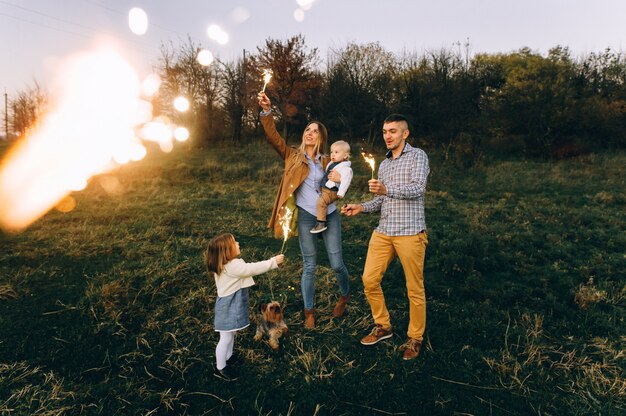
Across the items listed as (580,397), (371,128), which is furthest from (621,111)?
(580,397)

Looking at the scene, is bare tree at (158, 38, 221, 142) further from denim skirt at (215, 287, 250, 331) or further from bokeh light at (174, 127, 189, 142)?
denim skirt at (215, 287, 250, 331)

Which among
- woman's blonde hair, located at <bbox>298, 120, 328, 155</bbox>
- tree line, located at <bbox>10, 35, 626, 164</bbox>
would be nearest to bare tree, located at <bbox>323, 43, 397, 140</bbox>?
tree line, located at <bbox>10, 35, 626, 164</bbox>

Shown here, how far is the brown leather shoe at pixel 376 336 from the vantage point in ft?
14.1

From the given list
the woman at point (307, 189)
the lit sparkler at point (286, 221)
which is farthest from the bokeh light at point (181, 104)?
the lit sparkler at point (286, 221)

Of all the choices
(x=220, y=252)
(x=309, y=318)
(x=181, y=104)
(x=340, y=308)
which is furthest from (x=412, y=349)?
(x=181, y=104)

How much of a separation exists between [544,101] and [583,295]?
65.7 feet

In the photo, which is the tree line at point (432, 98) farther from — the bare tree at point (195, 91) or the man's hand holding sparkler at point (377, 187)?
the man's hand holding sparkler at point (377, 187)

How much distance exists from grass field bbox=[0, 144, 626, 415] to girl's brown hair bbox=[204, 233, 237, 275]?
1.15 metres

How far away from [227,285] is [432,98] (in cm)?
2456

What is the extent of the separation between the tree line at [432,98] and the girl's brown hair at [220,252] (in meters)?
17.3

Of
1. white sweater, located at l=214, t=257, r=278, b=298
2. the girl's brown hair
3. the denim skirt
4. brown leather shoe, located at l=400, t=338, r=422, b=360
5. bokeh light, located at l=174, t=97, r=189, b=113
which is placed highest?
bokeh light, located at l=174, t=97, r=189, b=113

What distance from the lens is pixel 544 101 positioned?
21.3m

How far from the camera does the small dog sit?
14.1ft

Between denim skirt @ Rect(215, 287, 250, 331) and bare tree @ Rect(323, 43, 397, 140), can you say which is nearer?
denim skirt @ Rect(215, 287, 250, 331)
